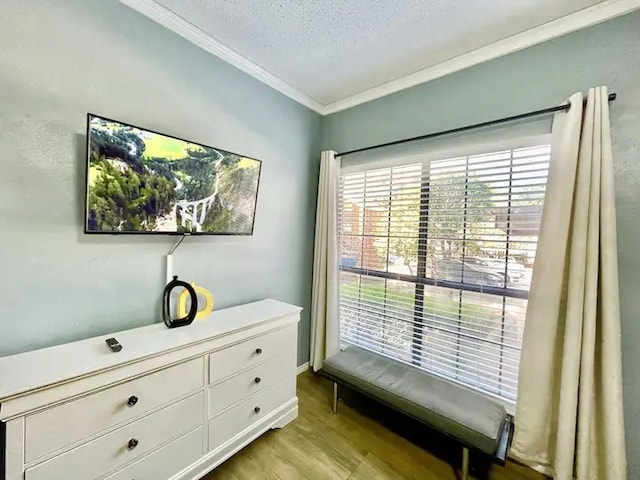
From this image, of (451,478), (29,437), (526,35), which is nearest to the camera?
(29,437)

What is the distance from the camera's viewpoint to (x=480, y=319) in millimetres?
1858

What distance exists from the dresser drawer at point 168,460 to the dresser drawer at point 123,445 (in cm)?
4

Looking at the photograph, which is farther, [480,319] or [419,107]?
[419,107]

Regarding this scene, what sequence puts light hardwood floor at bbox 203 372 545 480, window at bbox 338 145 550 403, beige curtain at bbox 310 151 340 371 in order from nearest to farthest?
light hardwood floor at bbox 203 372 545 480 → window at bbox 338 145 550 403 → beige curtain at bbox 310 151 340 371

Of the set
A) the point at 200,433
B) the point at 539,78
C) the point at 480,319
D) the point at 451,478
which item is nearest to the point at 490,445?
the point at 451,478

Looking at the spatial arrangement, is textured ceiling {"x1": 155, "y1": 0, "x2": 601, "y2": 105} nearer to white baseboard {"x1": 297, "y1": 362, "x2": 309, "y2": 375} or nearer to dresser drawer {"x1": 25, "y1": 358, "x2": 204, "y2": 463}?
dresser drawer {"x1": 25, "y1": 358, "x2": 204, "y2": 463}

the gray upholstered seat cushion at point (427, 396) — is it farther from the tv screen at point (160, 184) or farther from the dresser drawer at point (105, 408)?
the tv screen at point (160, 184)

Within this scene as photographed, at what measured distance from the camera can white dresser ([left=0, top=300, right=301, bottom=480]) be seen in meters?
0.96

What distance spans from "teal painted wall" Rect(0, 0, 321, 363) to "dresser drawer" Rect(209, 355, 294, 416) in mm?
560

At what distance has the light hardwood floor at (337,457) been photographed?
5.02ft

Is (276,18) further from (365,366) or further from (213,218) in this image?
(365,366)

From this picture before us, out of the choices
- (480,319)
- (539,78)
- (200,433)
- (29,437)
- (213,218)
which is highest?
(539,78)

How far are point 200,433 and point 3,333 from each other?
1002mm

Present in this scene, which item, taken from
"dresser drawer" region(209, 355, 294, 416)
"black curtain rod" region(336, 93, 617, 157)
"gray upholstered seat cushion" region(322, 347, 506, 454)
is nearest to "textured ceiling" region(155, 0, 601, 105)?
"black curtain rod" region(336, 93, 617, 157)
